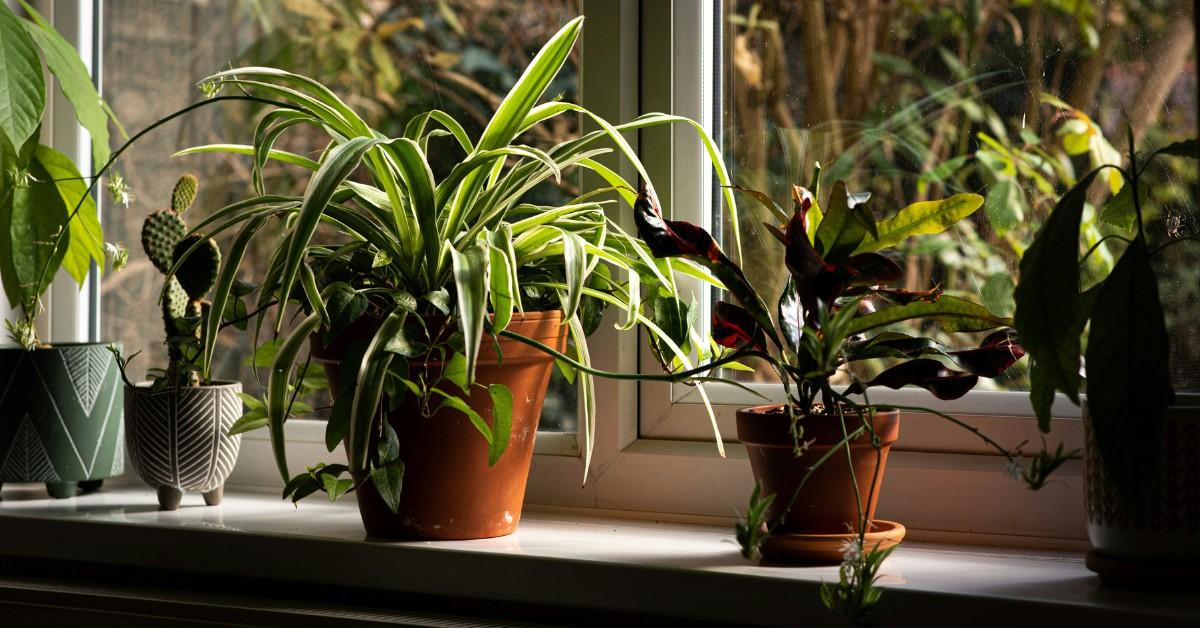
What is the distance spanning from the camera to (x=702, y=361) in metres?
1.23

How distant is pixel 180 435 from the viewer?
1.34 m

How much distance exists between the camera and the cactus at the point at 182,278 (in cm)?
129

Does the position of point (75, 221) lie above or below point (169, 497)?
above

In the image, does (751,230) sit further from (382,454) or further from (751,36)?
(382,454)

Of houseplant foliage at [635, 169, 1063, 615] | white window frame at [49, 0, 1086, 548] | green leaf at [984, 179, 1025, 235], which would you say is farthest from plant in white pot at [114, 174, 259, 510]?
green leaf at [984, 179, 1025, 235]

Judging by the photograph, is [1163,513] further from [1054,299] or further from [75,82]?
[75,82]

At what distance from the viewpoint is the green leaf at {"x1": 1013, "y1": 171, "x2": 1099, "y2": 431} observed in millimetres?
879

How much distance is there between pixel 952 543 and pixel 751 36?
63 centimetres

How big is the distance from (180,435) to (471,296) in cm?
57

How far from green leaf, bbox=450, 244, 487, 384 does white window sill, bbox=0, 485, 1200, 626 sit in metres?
0.26

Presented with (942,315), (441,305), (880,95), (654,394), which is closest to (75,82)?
(441,305)

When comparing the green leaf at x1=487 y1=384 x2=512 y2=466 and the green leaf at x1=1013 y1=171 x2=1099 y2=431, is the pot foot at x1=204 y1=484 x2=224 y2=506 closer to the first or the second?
the green leaf at x1=487 y1=384 x2=512 y2=466

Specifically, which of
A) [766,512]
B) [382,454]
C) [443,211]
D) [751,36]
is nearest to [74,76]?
[443,211]

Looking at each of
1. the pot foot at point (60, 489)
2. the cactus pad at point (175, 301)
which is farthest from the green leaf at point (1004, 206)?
the pot foot at point (60, 489)
